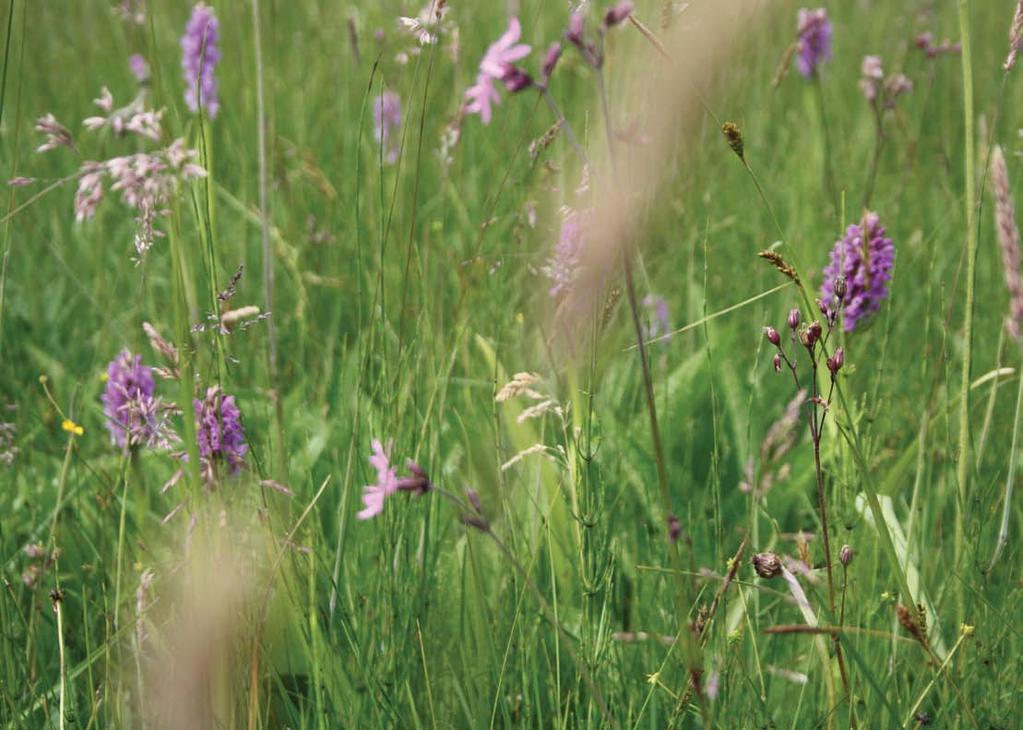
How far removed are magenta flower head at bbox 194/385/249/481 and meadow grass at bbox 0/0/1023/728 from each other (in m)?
0.03

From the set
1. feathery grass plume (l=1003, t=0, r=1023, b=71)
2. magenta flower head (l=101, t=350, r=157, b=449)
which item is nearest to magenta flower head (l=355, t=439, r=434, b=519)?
magenta flower head (l=101, t=350, r=157, b=449)

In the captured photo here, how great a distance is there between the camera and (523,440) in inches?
63.6

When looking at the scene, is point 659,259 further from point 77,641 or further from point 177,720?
point 177,720

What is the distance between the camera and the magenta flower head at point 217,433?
3.93ft

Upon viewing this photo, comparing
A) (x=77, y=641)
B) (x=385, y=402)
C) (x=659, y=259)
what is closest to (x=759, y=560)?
(x=385, y=402)

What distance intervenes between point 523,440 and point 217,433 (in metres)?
0.49

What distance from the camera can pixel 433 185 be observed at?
2805 millimetres

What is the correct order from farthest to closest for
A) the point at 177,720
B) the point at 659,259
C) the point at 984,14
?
1. the point at 984,14
2. the point at 659,259
3. the point at 177,720

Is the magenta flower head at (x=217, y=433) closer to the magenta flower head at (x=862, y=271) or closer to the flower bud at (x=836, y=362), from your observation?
the flower bud at (x=836, y=362)

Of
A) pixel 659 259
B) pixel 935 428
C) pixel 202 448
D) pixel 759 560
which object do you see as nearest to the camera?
pixel 759 560

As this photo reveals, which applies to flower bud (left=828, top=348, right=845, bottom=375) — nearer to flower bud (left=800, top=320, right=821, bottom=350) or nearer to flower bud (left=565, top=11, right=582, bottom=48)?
flower bud (left=800, top=320, right=821, bottom=350)

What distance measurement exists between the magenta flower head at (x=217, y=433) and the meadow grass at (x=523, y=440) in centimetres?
3

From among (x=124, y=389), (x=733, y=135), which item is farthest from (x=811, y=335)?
(x=124, y=389)

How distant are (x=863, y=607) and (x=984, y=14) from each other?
3682 millimetres
